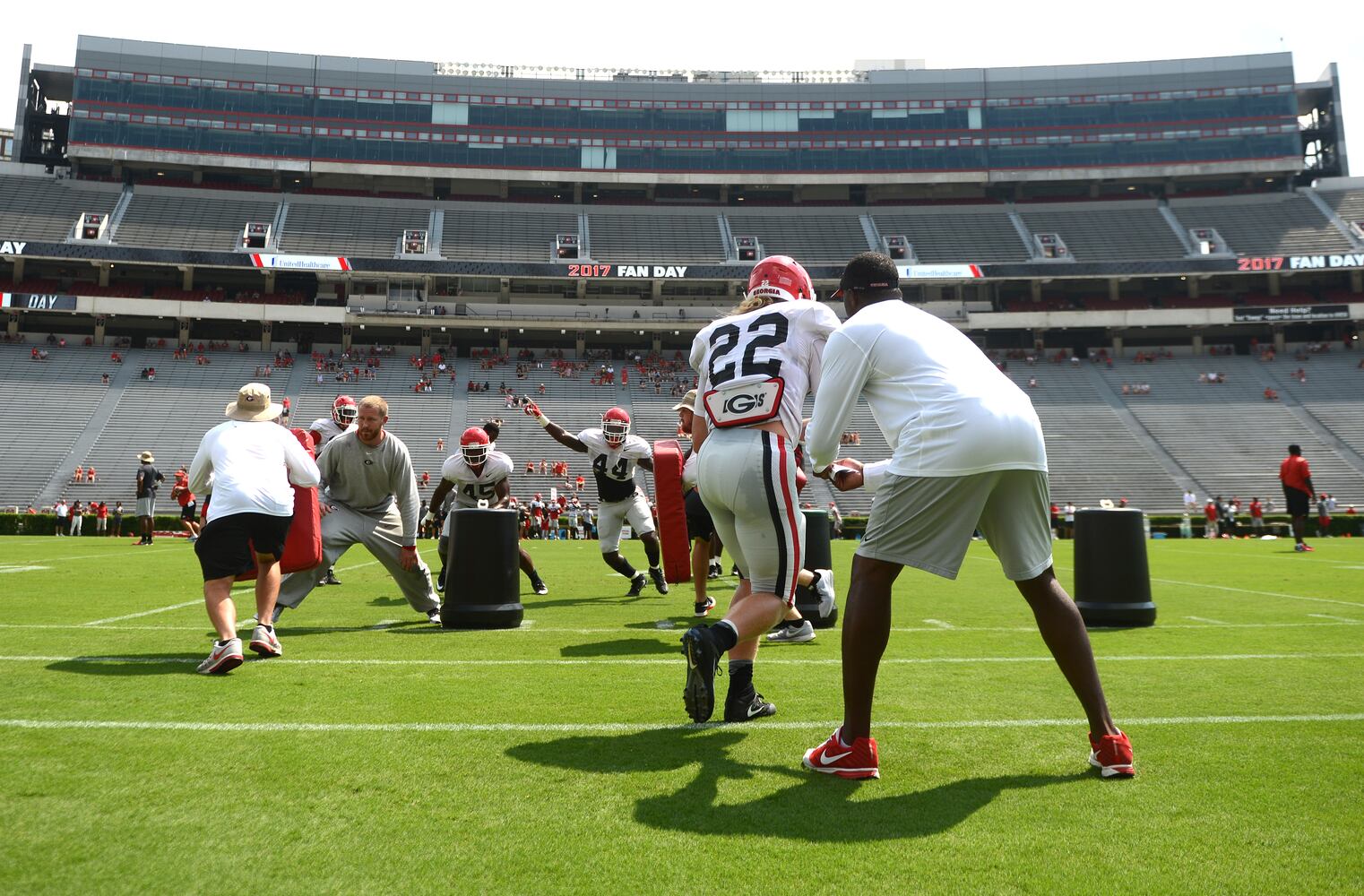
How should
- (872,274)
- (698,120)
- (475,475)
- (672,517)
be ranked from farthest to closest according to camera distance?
(698,120) < (475,475) < (672,517) < (872,274)

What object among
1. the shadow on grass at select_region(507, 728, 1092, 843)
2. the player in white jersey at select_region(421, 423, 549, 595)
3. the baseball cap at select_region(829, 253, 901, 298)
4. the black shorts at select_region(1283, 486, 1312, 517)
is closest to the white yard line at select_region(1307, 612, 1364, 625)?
the shadow on grass at select_region(507, 728, 1092, 843)

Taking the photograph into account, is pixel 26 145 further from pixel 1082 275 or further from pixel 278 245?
pixel 1082 275

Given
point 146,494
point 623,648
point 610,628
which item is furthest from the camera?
point 146,494

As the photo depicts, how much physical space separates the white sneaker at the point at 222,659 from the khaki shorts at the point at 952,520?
3.80 m

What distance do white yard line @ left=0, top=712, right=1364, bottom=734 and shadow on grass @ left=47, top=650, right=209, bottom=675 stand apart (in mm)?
1360

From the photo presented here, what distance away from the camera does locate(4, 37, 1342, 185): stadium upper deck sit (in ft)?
184

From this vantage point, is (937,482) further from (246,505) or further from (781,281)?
(246,505)

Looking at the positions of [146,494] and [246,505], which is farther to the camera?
[146,494]

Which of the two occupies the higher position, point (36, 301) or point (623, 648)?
point (36, 301)

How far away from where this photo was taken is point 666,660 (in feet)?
19.2

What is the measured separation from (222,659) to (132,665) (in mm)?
711

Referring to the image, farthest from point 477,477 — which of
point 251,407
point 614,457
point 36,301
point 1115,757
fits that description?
point 36,301

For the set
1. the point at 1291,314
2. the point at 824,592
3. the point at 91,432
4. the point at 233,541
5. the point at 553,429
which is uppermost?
the point at 1291,314

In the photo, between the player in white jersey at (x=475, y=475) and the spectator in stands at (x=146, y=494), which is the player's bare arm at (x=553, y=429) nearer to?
the player in white jersey at (x=475, y=475)
